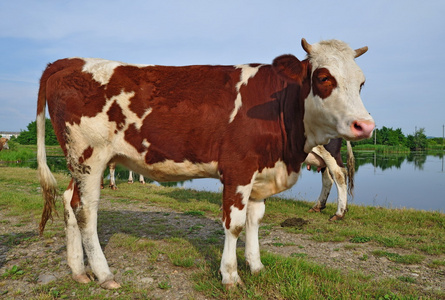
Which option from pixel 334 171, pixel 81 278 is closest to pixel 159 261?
pixel 81 278

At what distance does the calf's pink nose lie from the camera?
2.62 metres

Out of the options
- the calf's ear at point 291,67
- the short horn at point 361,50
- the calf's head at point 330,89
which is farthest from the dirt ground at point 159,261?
the short horn at point 361,50

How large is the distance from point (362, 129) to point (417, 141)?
313 ft

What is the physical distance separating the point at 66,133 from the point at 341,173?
646 cm

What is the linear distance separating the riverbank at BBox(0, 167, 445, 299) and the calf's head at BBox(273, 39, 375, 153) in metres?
1.66

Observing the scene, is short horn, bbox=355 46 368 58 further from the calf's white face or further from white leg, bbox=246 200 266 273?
white leg, bbox=246 200 266 273

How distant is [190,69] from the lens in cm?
368

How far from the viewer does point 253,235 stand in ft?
12.5

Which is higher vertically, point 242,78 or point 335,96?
point 242,78

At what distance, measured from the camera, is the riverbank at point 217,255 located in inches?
131

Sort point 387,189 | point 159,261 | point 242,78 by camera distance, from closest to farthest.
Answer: point 242,78 < point 159,261 < point 387,189

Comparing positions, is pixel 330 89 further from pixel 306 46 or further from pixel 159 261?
pixel 159 261

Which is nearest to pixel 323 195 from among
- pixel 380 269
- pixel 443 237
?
pixel 443 237

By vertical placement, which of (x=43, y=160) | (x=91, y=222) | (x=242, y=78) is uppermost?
(x=242, y=78)
